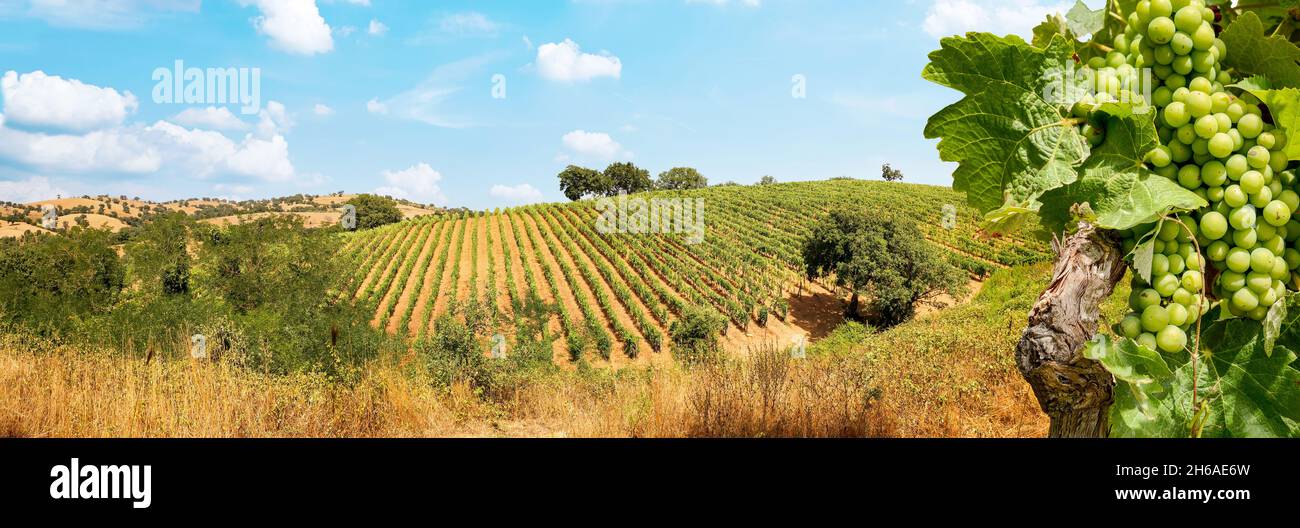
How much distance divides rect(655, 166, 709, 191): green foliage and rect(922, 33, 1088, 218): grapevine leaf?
93.7 meters

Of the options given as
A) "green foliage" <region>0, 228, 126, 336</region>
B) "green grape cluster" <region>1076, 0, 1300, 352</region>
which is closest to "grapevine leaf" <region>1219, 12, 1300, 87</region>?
"green grape cluster" <region>1076, 0, 1300, 352</region>

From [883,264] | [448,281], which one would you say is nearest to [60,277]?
[448,281]

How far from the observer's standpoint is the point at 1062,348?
138 centimetres

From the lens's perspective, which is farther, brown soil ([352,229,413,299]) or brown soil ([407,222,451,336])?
brown soil ([352,229,413,299])

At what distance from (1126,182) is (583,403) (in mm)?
4971

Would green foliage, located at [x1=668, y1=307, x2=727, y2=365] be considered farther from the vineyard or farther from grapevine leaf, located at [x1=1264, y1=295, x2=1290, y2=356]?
grapevine leaf, located at [x1=1264, y1=295, x2=1290, y2=356]

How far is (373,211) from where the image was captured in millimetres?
80812

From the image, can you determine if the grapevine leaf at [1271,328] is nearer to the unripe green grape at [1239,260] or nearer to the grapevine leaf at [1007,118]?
the unripe green grape at [1239,260]

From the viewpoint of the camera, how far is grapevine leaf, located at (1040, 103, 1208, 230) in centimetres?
133

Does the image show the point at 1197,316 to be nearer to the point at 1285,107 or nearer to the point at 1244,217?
the point at 1244,217

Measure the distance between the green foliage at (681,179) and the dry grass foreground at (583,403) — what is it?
89986 millimetres
